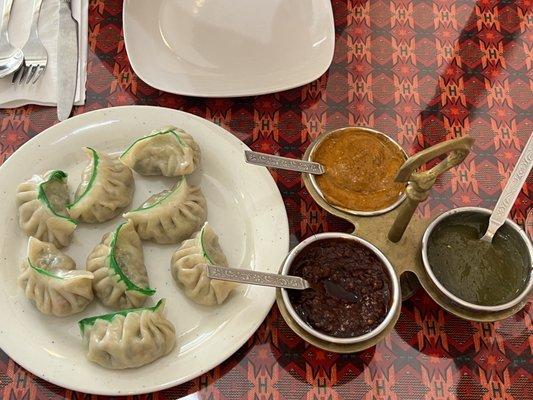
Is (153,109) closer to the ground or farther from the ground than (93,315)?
farther from the ground

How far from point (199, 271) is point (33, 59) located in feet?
3.10

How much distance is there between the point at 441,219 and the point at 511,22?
1.03 m

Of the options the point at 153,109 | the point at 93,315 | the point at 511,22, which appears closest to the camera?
the point at 93,315

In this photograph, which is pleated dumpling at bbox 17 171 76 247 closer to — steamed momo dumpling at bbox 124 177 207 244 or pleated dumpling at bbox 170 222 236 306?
steamed momo dumpling at bbox 124 177 207 244

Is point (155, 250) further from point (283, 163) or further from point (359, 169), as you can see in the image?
point (359, 169)

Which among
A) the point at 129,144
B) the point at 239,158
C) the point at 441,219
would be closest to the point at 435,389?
the point at 441,219

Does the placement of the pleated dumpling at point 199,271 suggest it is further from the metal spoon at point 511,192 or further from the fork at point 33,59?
the fork at point 33,59

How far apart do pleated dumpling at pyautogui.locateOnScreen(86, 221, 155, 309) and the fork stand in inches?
25.0

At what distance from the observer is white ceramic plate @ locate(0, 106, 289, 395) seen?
5.05 ft

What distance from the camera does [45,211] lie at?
1687 mm

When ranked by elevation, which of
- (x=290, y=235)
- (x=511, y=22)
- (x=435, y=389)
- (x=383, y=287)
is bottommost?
(x=435, y=389)

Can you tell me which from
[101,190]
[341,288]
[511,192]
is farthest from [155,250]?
[511,192]

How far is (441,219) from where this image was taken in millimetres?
1596

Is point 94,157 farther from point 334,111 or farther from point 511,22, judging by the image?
point 511,22
